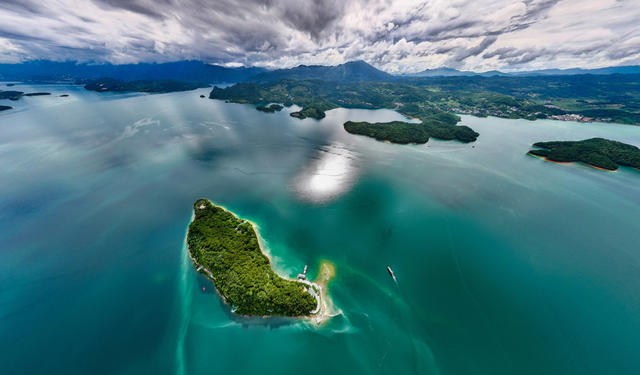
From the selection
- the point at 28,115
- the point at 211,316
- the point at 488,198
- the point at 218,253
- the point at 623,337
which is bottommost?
the point at 211,316

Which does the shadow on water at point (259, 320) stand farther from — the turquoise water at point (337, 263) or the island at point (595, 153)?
the island at point (595, 153)

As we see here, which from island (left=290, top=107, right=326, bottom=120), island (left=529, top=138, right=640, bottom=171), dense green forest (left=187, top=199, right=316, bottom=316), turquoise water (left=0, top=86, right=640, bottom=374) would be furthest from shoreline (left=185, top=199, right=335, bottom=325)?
island (left=290, top=107, right=326, bottom=120)

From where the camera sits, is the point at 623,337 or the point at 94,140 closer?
the point at 623,337

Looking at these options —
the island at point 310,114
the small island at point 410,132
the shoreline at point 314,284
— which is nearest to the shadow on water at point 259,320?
the shoreline at point 314,284

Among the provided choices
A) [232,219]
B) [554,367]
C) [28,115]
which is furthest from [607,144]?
[28,115]

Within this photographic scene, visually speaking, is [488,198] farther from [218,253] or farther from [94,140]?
[94,140]

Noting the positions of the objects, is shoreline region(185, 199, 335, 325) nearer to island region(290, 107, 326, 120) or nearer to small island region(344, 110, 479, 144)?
small island region(344, 110, 479, 144)

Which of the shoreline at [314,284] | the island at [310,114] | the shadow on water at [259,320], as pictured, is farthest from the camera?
the island at [310,114]
